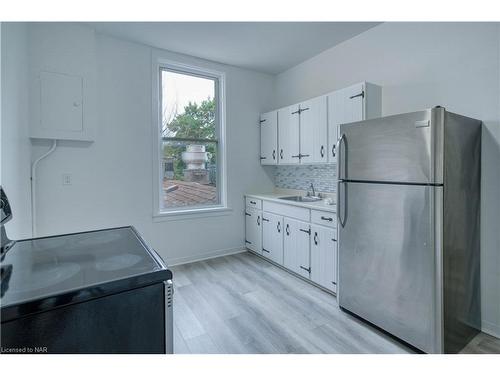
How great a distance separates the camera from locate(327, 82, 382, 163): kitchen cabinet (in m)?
2.62

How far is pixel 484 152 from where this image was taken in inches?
82.4

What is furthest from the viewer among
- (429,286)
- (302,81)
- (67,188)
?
(302,81)

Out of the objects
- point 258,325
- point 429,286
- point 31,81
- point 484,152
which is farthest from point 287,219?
point 31,81

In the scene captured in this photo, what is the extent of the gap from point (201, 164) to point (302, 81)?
1806 millimetres

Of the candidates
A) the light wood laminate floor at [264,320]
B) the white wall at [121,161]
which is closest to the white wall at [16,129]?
the white wall at [121,161]

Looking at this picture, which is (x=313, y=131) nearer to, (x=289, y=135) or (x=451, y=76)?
(x=289, y=135)

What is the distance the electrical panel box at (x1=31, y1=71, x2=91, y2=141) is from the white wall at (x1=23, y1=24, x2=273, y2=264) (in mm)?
105

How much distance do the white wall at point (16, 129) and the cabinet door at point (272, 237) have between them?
8.11 ft

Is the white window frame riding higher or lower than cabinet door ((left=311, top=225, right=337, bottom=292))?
higher

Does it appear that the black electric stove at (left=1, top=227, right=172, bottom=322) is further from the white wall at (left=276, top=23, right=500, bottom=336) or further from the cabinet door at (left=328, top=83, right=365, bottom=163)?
the white wall at (left=276, top=23, right=500, bottom=336)

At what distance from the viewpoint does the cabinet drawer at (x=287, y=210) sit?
293cm

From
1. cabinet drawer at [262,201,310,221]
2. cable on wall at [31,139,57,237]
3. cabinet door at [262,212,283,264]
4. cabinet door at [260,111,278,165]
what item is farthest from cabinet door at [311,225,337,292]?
cable on wall at [31,139,57,237]

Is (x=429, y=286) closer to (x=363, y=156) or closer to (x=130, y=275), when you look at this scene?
(x=363, y=156)

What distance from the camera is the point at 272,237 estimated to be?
11.3 feet
